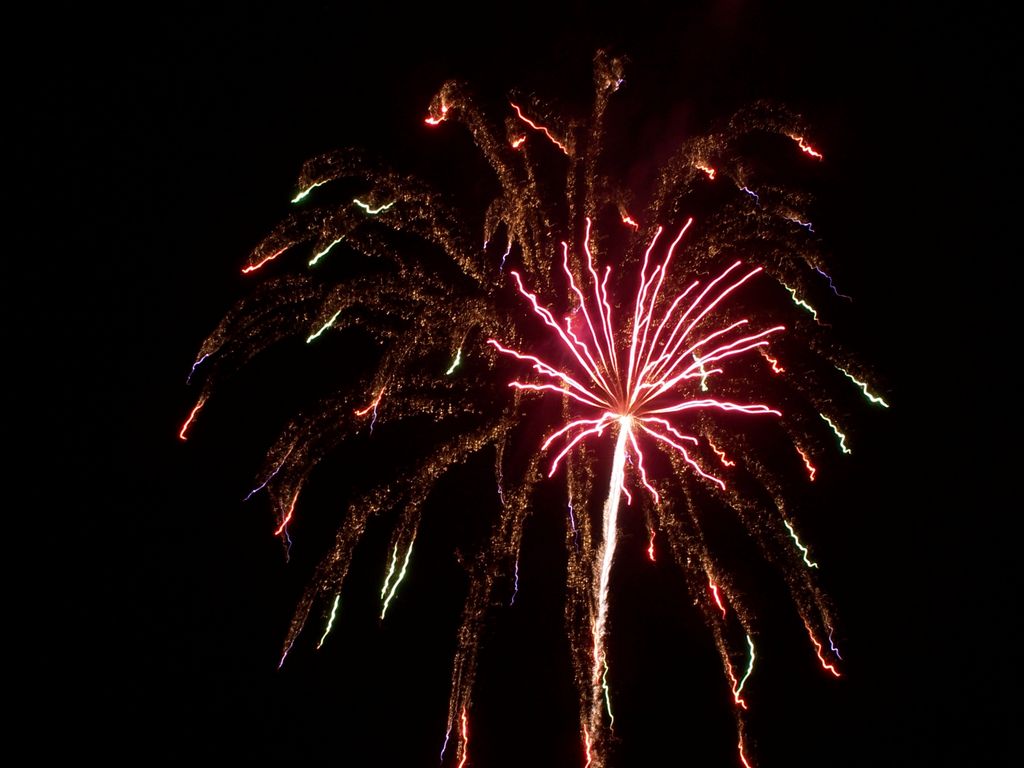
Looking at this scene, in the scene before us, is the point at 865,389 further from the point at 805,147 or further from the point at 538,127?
the point at 538,127

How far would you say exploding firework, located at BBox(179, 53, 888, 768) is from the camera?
5.61 meters

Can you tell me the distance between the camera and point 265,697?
7.40 meters

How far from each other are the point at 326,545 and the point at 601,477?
9.01 feet

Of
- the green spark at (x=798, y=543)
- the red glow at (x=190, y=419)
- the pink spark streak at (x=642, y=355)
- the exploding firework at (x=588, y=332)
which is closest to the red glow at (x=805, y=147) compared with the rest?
the exploding firework at (x=588, y=332)

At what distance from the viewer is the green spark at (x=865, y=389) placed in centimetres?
594

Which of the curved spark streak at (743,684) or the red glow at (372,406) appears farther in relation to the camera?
the curved spark streak at (743,684)

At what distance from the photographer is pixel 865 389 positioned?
6352 mm

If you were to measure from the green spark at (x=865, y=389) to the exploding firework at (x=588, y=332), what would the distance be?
5cm

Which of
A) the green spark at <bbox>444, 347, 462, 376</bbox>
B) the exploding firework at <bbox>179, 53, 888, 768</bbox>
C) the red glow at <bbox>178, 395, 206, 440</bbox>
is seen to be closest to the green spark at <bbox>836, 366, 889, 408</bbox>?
the exploding firework at <bbox>179, 53, 888, 768</bbox>

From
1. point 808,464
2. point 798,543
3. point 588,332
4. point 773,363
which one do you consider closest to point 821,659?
point 798,543

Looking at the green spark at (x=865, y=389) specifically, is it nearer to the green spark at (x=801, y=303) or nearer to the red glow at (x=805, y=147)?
the green spark at (x=801, y=303)

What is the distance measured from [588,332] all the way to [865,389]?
2.45 metres

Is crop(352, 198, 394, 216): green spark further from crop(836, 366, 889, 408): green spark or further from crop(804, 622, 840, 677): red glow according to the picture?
crop(804, 622, 840, 677): red glow

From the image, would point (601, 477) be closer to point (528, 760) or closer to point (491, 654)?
point (491, 654)
